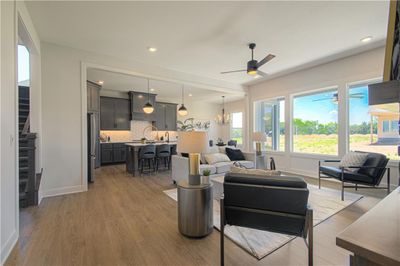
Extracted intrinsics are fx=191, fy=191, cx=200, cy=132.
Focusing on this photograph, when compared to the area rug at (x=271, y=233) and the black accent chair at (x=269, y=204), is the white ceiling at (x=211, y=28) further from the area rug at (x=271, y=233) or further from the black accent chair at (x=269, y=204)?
the area rug at (x=271, y=233)

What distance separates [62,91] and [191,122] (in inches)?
256

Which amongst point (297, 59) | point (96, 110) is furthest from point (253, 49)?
point (96, 110)

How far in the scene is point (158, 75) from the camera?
5.02 meters

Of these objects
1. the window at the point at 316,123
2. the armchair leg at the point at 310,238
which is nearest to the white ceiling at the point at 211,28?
the window at the point at 316,123

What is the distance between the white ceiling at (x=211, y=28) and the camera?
2713 mm

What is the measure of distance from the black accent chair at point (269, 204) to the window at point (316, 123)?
4.17 metres

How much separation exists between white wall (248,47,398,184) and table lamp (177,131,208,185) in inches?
164

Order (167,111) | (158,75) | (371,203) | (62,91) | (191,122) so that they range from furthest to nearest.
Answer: (191,122) < (167,111) < (158,75) < (62,91) < (371,203)

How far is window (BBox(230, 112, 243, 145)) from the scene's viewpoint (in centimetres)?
971

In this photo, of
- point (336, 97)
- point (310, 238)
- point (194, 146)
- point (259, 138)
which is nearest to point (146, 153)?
point (259, 138)

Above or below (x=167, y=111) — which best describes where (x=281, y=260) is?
below

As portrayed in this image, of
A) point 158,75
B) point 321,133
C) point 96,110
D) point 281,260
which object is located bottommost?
point 281,260

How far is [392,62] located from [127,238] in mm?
2679

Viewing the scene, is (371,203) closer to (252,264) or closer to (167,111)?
(252,264)
